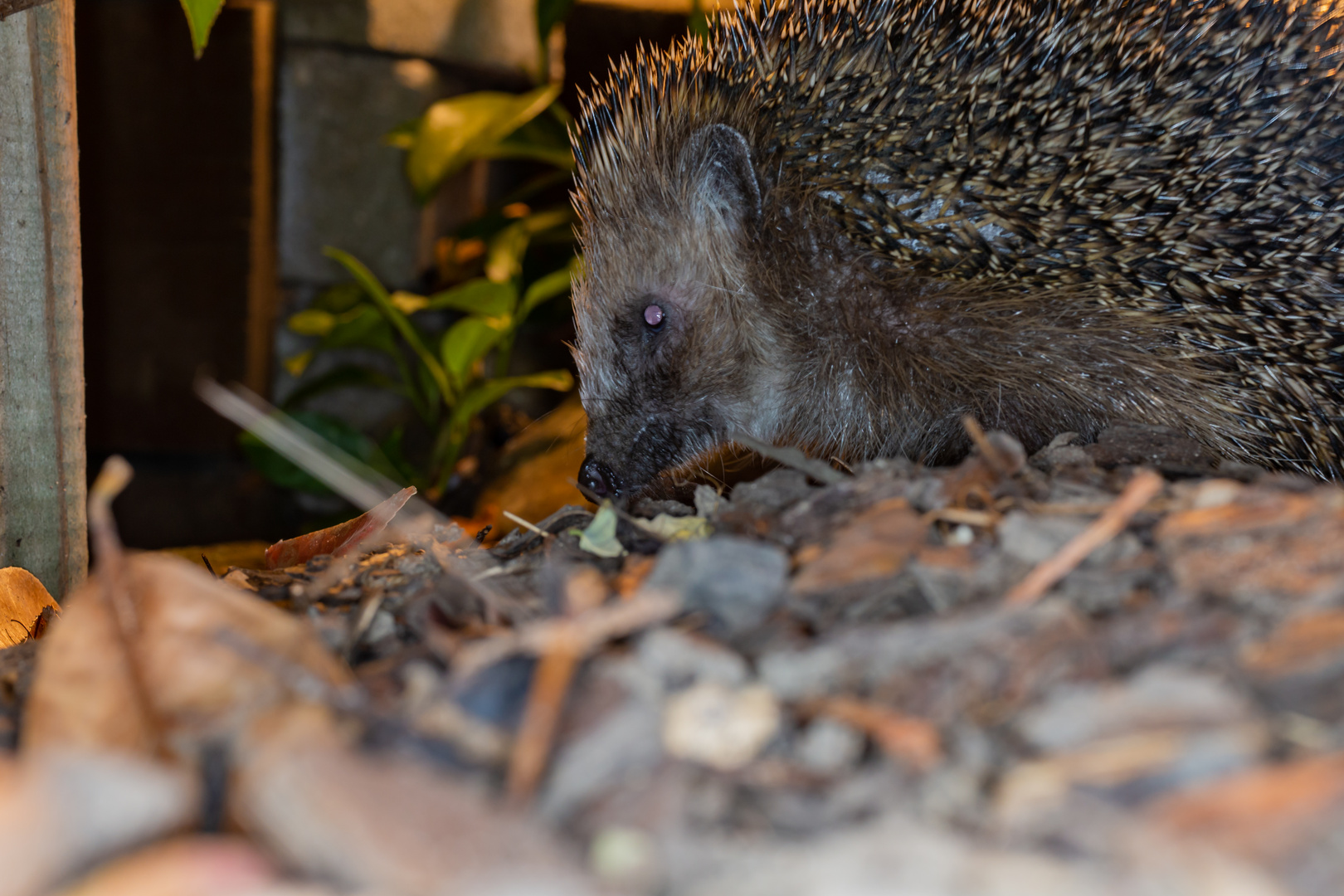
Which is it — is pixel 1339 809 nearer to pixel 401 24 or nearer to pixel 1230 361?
pixel 1230 361

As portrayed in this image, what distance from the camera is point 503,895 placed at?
0.64 m

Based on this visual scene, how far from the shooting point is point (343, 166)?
3877 millimetres

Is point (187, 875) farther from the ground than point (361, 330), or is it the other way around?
point (187, 875)

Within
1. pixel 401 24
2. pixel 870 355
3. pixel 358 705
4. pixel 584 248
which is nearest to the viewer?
pixel 358 705

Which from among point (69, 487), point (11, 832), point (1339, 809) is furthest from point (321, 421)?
point (1339, 809)

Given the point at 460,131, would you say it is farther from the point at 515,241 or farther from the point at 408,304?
the point at 408,304

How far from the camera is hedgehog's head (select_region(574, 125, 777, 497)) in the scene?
230 cm

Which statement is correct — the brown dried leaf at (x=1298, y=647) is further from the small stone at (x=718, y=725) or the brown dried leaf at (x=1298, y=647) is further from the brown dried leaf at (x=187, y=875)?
the brown dried leaf at (x=187, y=875)

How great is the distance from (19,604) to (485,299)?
1.84 meters

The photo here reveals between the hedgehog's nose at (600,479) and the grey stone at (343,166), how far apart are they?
6.60ft

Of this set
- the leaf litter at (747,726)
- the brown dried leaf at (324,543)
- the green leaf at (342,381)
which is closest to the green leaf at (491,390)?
the green leaf at (342,381)

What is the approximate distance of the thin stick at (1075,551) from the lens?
2.92ft

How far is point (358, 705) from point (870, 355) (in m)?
1.53

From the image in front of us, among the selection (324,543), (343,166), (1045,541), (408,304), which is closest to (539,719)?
(1045,541)
